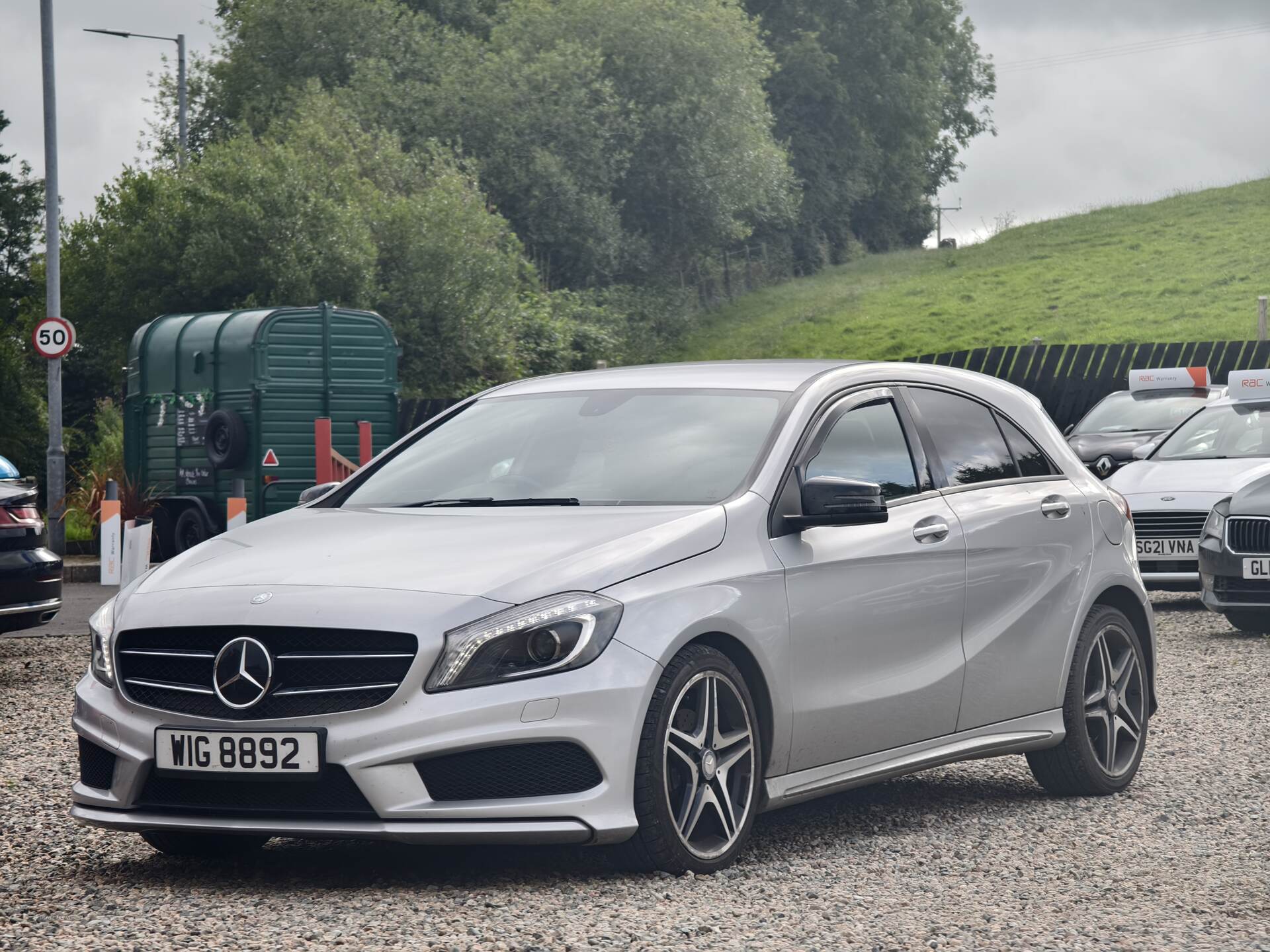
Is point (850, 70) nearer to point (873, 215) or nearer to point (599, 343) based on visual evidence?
point (873, 215)

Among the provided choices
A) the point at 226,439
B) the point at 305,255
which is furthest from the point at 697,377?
the point at 305,255

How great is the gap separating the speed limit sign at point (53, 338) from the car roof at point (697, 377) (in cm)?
1866

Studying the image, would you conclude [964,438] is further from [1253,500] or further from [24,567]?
[1253,500]

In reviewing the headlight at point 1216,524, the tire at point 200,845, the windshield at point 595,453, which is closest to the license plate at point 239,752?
the tire at point 200,845

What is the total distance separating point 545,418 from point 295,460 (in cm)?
1475

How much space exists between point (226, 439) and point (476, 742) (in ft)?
53.1

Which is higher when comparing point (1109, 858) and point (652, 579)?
point (652, 579)

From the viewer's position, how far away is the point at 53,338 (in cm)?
2431

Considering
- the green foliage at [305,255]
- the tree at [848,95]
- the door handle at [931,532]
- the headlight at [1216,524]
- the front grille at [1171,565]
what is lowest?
the front grille at [1171,565]

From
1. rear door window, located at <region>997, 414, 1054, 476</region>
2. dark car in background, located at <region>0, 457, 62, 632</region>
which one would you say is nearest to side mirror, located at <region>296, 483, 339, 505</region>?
rear door window, located at <region>997, 414, 1054, 476</region>

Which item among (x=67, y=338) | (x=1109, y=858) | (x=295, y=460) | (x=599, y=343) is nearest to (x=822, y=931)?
(x=1109, y=858)

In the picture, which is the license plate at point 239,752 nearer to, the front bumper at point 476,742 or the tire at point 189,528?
the front bumper at point 476,742

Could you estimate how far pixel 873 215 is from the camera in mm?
71938

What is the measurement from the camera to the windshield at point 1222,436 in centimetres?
1578
